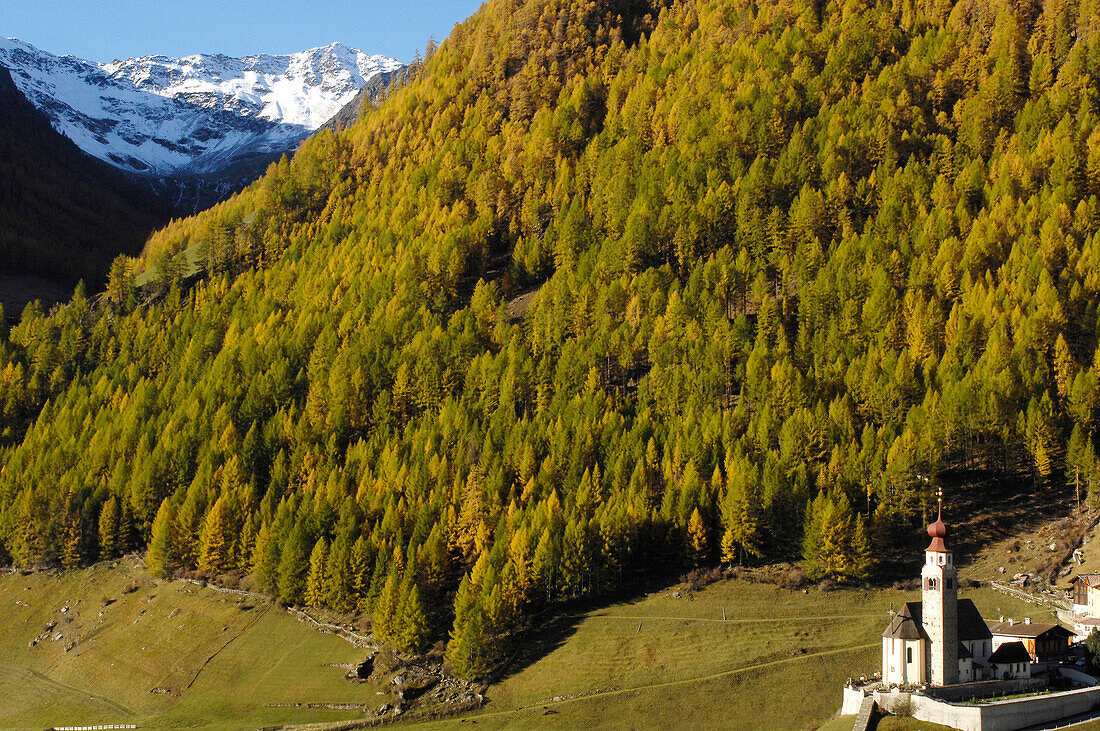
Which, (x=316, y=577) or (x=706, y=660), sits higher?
(x=316, y=577)

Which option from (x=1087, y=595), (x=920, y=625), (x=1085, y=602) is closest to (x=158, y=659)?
(x=920, y=625)

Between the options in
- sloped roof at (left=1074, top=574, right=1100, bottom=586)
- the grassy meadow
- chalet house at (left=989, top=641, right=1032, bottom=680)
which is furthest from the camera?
sloped roof at (left=1074, top=574, right=1100, bottom=586)

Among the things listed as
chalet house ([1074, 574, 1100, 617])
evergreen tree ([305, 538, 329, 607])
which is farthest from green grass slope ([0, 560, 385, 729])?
chalet house ([1074, 574, 1100, 617])

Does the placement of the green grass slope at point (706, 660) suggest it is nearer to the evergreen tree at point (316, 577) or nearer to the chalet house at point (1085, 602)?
the chalet house at point (1085, 602)

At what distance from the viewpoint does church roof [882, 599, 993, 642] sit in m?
67.2

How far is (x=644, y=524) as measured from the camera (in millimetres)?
96188

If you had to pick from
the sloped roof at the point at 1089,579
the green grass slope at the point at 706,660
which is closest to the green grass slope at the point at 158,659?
the green grass slope at the point at 706,660

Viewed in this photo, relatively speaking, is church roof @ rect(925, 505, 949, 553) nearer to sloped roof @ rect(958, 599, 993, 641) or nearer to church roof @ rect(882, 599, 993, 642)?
church roof @ rect(882, 599, 993, 642)

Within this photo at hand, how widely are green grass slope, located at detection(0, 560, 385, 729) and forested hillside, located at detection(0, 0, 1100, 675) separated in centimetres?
514

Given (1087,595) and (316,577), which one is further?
(316,577)

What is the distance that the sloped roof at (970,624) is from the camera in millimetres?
69500

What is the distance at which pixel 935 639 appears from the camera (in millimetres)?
67312

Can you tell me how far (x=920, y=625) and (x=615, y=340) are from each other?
2620 inches

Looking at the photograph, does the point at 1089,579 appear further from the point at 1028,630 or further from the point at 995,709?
the point at 995,709
